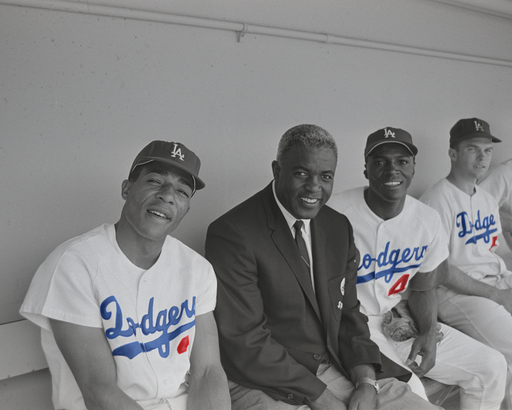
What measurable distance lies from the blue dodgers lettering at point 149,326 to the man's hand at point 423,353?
132cm

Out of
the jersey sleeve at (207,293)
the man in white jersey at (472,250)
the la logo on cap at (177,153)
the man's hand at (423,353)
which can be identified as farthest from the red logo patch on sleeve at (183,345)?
the man in white jersey at (472,250)

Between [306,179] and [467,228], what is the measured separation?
5.45 feet

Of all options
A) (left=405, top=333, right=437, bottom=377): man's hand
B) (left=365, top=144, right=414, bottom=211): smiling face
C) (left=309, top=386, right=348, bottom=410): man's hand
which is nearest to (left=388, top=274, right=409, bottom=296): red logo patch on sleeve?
(left=405, top=333, right=437, bottom=377): man's hand

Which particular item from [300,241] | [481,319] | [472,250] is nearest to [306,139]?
[300,241]

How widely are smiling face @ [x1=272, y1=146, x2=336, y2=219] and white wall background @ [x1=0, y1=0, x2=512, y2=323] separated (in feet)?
2.15

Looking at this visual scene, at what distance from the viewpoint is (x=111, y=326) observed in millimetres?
1771

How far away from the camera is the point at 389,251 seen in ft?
9.23

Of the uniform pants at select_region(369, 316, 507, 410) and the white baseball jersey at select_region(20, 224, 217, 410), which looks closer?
the white baseball jersey at select_region(20, 224, 217, 410)

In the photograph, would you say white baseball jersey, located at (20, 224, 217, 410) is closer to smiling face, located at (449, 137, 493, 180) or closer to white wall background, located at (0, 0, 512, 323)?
white wall background, located at (0, 0, 512, 323)

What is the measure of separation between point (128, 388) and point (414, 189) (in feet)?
9.88

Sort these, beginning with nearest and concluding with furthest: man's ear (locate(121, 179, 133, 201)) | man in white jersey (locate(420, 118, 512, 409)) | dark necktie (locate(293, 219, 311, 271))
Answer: man's ear (locate(121, 179, 133, 201)) < dark necktie (locate(293, 219, 311, 271)) < man in white jersey (locate(420, 118, 512, 409))

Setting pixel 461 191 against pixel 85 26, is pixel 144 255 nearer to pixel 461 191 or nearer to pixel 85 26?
pixel 85 26

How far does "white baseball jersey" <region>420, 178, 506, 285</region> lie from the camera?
3393 millimetres

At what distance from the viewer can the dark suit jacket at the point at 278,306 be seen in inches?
82.7
